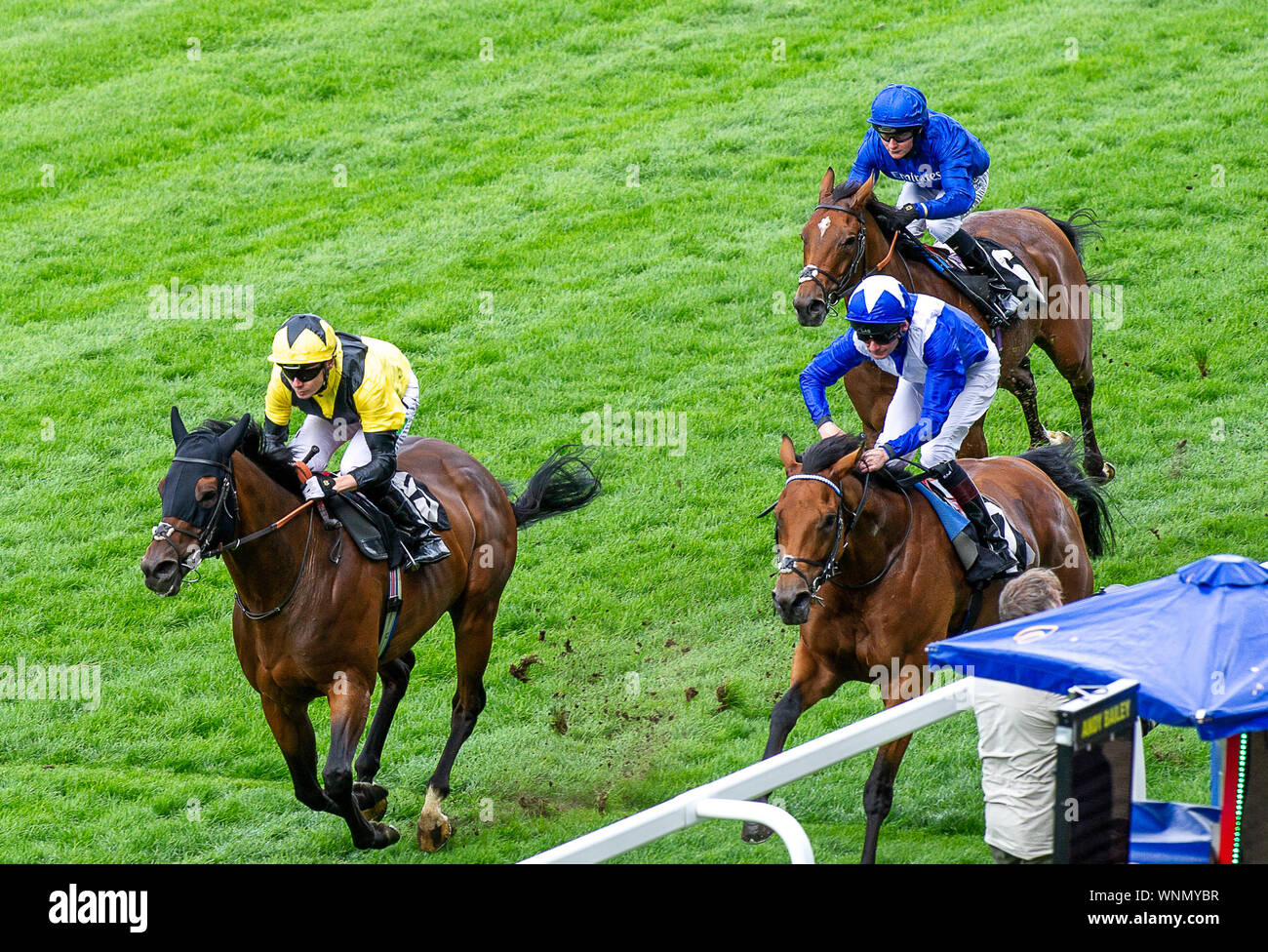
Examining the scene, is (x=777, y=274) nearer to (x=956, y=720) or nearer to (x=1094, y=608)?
(x=956, y=720)

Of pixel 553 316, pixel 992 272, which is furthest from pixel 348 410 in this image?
pixel 553 316

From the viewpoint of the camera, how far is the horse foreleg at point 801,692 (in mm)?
6121

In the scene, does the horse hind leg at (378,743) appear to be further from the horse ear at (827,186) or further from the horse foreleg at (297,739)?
the horse ear at (827,186)

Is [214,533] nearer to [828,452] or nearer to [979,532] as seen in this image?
[828,452]

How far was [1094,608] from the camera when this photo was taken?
4426mm

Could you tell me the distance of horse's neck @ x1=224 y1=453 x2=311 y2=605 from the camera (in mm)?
5914

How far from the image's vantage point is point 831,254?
774cm

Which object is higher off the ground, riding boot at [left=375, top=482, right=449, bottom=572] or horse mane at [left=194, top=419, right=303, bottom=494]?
horse mane at [left=194, top=419, right=303, bottom=494]

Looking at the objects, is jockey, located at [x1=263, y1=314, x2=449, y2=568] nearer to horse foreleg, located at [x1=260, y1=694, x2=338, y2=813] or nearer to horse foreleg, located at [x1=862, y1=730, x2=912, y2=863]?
horse foreleg, located at [x1=260, y1=694, x2=338, y2=813]

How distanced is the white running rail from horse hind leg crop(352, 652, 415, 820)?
10.6 ft

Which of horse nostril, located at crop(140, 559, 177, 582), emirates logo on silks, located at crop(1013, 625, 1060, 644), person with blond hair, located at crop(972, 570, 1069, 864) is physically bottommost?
person with blond hair, located at crop(972, 570, 1069, 864)

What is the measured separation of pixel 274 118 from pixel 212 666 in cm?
968

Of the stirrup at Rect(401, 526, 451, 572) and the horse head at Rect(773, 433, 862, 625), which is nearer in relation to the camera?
the horse head at Rect(773, 433, 862, 625)

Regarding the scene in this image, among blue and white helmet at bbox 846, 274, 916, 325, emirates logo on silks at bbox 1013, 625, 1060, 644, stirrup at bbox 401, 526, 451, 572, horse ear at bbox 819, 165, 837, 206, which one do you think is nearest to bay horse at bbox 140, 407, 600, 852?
stirrup at bbox 401, 526, 451, 572
